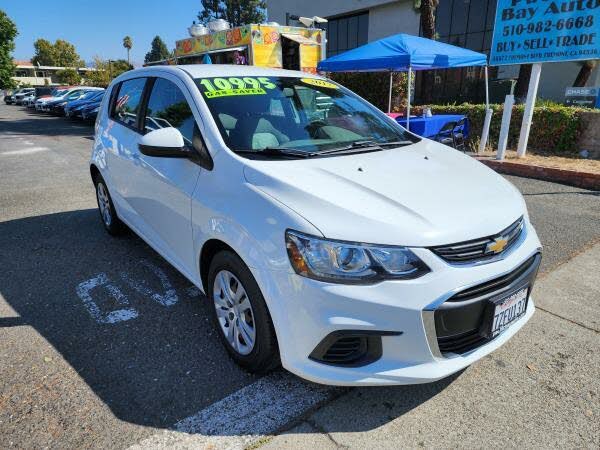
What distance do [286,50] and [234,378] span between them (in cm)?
1232

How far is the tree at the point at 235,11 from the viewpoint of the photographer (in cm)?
5931

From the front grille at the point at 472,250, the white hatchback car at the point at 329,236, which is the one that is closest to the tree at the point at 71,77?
the white hatchback car at the point at 329,236

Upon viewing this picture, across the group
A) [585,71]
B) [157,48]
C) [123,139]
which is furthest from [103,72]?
[157,48]

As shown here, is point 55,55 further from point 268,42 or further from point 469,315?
point 469,315

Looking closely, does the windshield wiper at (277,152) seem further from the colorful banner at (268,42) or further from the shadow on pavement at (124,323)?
the colorful banner at (268,42)

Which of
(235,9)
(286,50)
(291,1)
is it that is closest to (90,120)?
(286,50)

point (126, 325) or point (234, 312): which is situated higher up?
point (234, 312)

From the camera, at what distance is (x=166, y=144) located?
108 inches

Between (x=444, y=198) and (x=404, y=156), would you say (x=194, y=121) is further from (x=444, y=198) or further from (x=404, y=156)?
(x=444, y=198)

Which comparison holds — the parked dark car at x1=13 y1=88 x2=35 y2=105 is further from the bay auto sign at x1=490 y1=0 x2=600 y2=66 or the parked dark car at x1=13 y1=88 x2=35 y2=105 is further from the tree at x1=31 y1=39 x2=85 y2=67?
the tree at x1=31 y1=39 x2=85 y2=67

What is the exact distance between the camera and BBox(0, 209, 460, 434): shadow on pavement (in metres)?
2.45

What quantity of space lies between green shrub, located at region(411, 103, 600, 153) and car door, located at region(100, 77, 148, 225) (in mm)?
8164

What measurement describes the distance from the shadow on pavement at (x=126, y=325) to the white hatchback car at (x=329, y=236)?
0.30 meters

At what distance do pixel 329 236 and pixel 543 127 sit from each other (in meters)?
8.94
